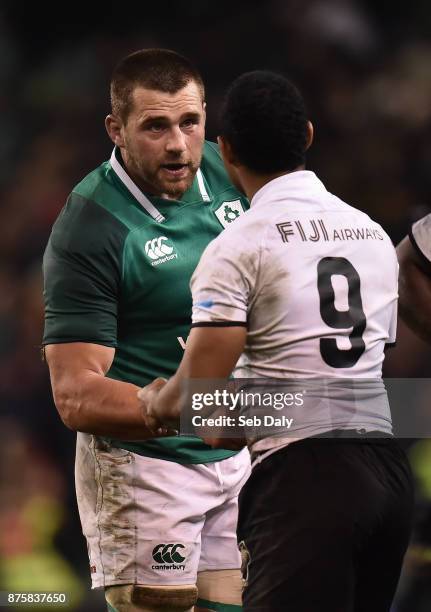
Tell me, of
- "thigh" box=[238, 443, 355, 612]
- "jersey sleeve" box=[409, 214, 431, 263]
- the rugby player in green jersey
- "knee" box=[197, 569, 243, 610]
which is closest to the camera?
"thigh" box=[238, 443, 355, 612]

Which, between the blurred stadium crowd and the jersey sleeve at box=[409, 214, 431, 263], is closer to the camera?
the jersey sleeve at box=[409, 214, 431, 263]

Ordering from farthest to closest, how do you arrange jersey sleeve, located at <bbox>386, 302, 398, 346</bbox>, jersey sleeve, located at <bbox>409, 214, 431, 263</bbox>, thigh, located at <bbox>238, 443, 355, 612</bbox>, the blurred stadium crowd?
the blurred stadium crowd
jersey sleeve, located at <bbox>409, 214, 431, 263</bbox>
jersey sleeve, located at <bbox>386, 302, 398, 346</bbox>
thigh, located at <bbox>238, 443, 355, 612</bbox>

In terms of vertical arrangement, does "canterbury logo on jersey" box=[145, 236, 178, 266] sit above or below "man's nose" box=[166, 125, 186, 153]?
below

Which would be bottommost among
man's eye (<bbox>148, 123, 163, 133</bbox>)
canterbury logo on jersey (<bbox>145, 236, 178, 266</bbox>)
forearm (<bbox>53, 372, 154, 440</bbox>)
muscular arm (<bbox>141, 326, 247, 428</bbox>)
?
forearm (<bbox>53, 372, 154, 440</bbox>)

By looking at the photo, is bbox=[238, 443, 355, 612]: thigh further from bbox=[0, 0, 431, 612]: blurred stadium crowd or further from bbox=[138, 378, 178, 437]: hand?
bbox=[0, 0, 431, 612]: blurred stadium crowd

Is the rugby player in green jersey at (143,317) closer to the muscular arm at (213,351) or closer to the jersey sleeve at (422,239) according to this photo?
the jersey sleeve at (422,239)

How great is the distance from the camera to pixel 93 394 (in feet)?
10.2

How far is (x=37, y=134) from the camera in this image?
21.2ft

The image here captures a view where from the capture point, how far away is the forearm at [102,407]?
304 cm

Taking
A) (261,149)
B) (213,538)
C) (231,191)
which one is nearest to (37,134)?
(231,191)

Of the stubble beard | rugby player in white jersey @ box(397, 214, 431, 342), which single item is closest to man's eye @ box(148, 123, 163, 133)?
the stubble beard

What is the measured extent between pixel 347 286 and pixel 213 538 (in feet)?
4.51

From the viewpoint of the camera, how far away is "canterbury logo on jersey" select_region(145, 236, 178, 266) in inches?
132

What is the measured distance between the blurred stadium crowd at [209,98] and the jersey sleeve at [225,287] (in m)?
3.58
